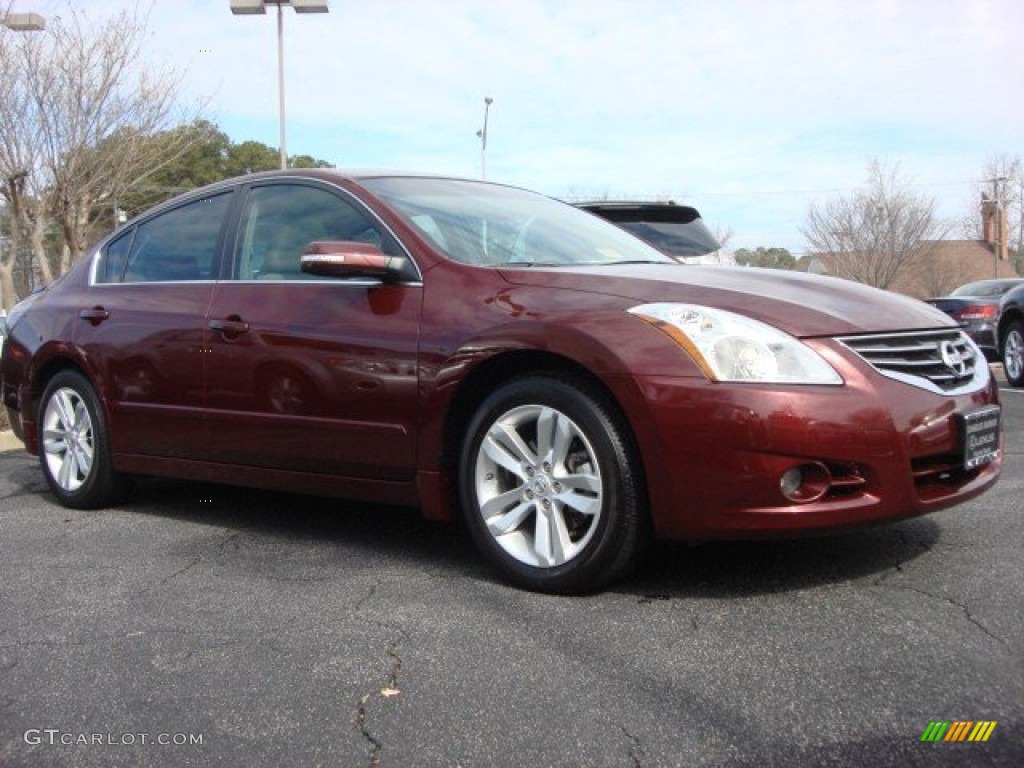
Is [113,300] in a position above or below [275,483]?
above

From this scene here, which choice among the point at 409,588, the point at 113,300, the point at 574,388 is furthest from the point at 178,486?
the point at 574,388

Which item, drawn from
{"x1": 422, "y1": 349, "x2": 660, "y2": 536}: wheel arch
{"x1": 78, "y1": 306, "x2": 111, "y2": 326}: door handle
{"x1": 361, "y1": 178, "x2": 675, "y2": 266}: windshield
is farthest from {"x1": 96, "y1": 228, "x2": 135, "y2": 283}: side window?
{"x1": 422, "y1": 349, "x2": 660, "y2": 536}: wheel arch

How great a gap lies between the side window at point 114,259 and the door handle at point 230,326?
1.04m

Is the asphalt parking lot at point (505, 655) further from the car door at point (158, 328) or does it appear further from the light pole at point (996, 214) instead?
the light pole at point (996, 214)

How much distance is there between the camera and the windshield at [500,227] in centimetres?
407

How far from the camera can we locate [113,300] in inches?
199

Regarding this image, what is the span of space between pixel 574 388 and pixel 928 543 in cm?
154

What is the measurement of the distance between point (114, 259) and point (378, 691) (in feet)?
11.2

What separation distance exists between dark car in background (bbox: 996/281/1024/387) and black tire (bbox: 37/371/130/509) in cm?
852

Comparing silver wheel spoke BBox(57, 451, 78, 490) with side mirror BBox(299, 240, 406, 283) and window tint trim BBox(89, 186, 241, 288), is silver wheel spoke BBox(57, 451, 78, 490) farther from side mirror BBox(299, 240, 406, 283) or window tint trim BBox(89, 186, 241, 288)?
side mirror BBox(299, 240, 406, 283)

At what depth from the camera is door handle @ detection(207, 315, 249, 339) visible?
4355 mm

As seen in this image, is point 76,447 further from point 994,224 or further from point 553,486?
point 994,224

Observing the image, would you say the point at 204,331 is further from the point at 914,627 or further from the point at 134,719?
the point at 914,627

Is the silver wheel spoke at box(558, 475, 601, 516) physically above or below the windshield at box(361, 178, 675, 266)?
below
